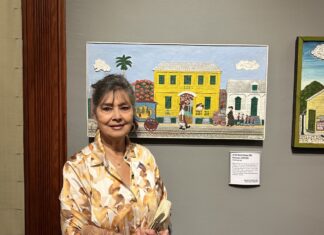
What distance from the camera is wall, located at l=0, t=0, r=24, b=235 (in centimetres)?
140

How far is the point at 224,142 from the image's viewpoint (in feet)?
→ 4.87

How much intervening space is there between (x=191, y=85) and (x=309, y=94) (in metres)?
0.52

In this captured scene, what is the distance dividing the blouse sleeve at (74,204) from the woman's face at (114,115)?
0.62ft

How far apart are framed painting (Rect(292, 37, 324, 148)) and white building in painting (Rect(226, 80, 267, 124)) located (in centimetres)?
15

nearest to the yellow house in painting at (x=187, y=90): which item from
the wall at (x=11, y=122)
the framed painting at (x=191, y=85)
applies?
the framed painting at (x=191, y=85)

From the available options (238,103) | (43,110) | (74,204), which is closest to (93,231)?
(74,204)

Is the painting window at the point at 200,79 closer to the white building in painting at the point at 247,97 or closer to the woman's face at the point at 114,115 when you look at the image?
the white building in painting at the point at 247,97

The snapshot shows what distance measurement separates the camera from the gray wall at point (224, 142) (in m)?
1.43

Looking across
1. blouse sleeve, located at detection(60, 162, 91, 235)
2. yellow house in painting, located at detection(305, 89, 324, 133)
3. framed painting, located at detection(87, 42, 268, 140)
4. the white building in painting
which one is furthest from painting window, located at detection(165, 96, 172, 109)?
yellow house in painting, located at detection(305, 89, 324, 133)

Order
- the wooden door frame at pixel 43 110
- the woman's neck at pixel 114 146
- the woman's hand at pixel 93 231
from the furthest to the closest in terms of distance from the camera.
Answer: the wooden door frame at pixel 43 110 → the woman's neck at pixel 114 146 → the woman's hand at pixel 93 231

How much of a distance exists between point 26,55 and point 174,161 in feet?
2.59

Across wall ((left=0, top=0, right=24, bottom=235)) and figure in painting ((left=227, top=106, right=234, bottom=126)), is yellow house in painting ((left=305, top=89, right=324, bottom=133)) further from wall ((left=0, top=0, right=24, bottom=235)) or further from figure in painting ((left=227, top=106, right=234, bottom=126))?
wall ((left=0, top=0, right=24, bottom=235))

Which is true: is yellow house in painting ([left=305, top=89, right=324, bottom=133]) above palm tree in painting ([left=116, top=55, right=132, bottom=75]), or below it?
below

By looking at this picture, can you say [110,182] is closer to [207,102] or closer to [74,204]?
[74,204]
